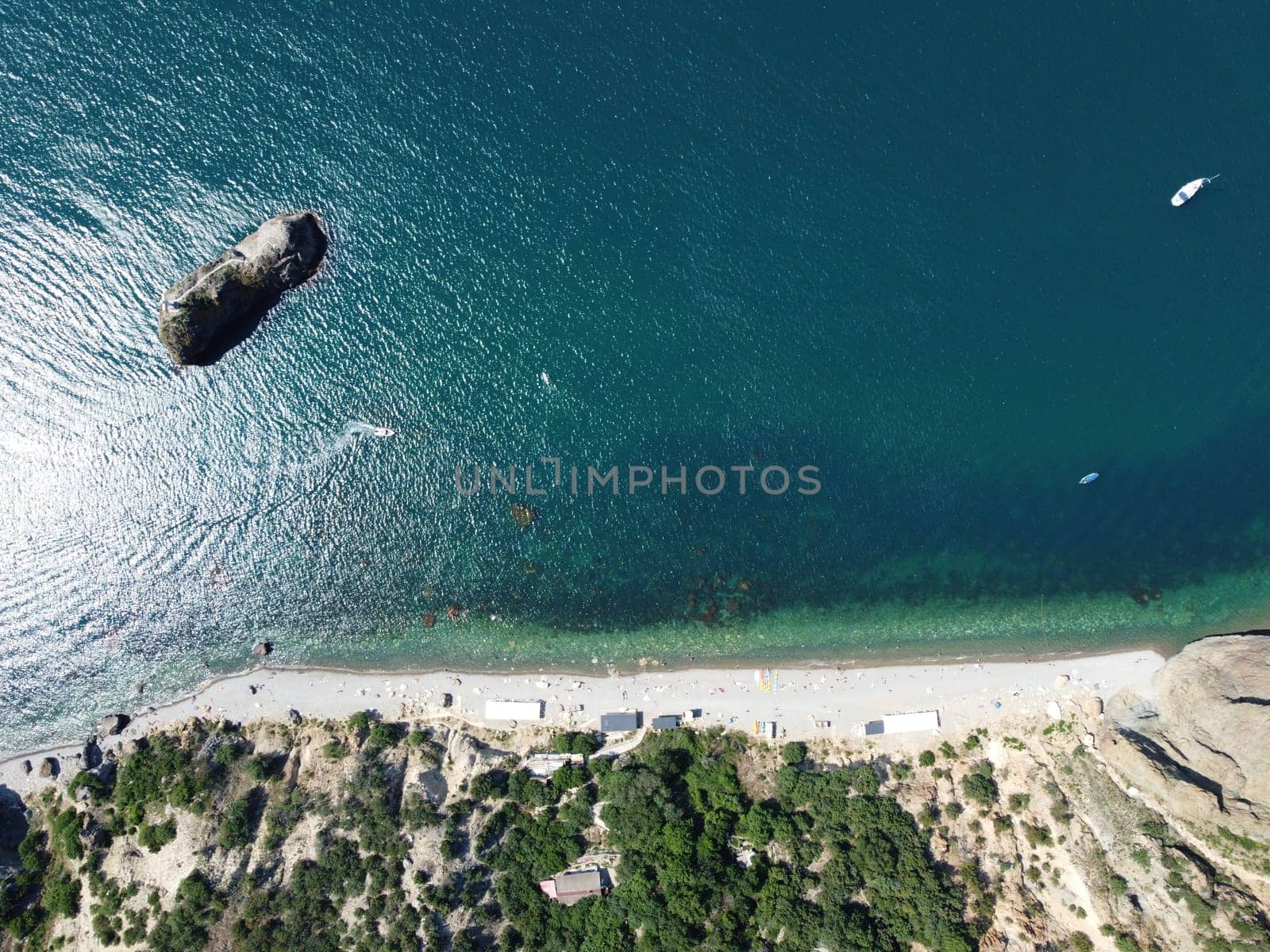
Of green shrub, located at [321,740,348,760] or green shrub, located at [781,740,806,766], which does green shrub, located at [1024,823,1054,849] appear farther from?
green shrub, located at [321,740,348,760]

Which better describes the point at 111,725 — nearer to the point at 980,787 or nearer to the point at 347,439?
the point at 347,439

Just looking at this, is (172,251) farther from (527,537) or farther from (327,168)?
(527,537)


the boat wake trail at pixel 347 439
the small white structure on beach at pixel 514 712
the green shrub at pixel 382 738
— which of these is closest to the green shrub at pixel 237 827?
the green shrub at pixel 382 738

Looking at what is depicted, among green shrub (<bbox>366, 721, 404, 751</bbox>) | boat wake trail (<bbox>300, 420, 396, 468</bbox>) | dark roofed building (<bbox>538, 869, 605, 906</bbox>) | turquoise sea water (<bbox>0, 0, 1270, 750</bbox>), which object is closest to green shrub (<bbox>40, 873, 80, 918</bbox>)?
turquoise sea water (<bbox>0, 0, 1270, 750</bbox>)

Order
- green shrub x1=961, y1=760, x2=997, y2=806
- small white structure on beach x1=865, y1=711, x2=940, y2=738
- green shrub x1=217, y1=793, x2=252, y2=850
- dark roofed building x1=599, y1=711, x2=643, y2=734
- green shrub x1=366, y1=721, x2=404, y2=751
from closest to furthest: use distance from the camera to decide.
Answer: green shrub x1=217, y1=793, x2=252, y2=850
green shrub x1=961, y1=760, x2=997, y2=806
green shrub x1=366, y1=721, x2=404, y2=751
small white structure on beach x1=865, y1=711, x2=940, y2=738
dark roofed building x1=599, y1=711, x2=643, y2=734

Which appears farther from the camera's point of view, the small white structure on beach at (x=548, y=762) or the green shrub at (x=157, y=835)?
the small white structure on beach at (x=548, y=762)

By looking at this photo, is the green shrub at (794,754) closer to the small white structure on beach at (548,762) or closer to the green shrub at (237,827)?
the small white structure on beach at (548,762)

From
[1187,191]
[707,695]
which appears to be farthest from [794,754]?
[1187,191]
